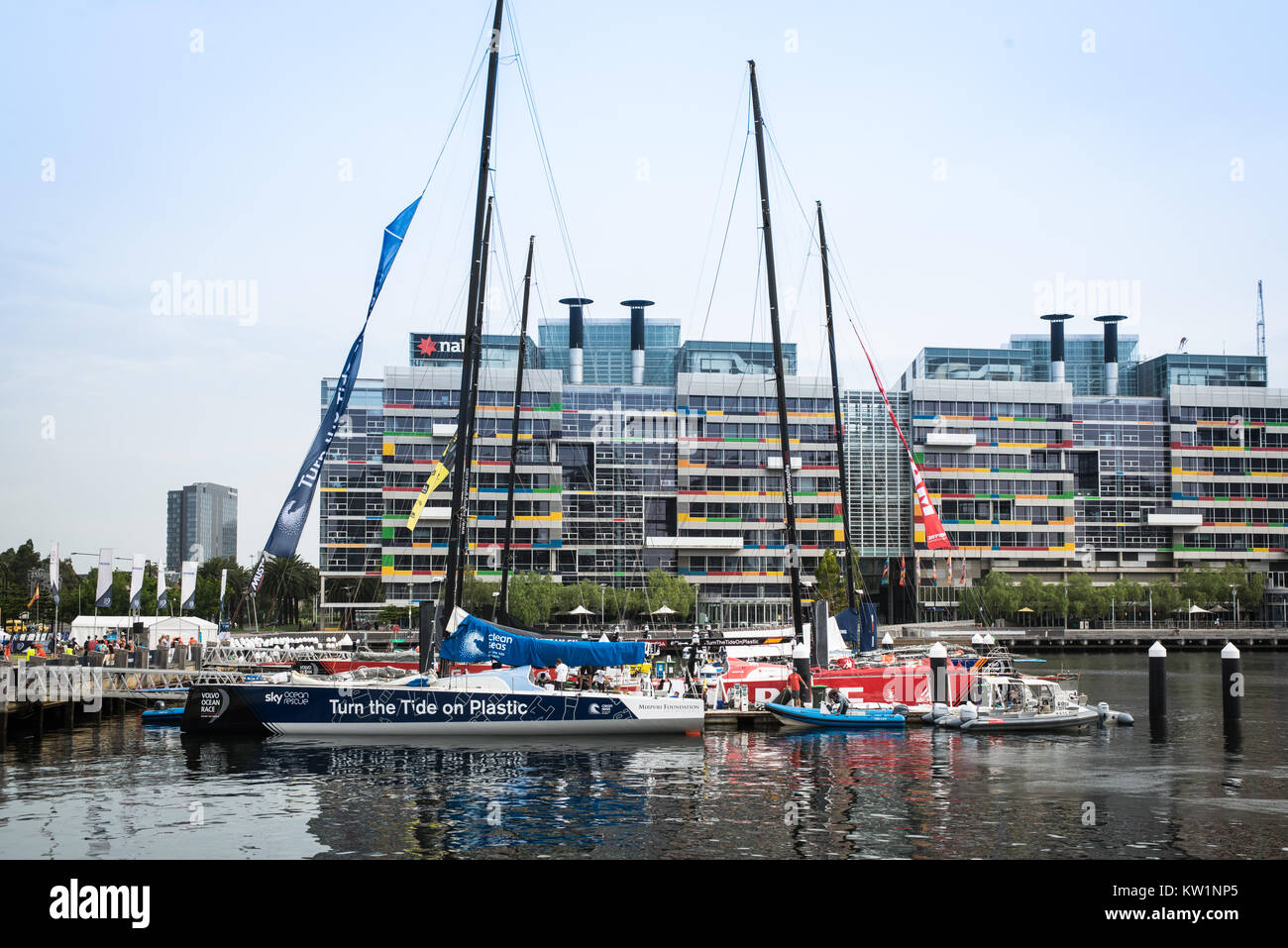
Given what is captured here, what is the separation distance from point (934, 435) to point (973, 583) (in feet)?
55.9

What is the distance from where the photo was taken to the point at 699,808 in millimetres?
27719

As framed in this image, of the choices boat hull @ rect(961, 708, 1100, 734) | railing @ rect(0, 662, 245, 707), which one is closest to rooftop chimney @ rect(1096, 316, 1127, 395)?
boat hull @ rect(961, 708, 1100, 734)

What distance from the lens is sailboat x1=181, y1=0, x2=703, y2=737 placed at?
129ft

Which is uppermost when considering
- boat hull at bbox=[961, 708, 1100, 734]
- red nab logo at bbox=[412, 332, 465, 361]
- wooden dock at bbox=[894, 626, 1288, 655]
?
red nab logo at bbox=[412, 332, 465, 361]

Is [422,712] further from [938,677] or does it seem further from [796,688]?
[938,677]

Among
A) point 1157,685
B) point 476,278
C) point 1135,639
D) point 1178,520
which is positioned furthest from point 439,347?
point 1157,685

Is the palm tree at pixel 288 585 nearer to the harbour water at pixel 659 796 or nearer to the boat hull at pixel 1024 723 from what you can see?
the harbour water at pixel 659 796

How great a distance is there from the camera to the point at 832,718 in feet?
145

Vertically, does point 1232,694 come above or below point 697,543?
below

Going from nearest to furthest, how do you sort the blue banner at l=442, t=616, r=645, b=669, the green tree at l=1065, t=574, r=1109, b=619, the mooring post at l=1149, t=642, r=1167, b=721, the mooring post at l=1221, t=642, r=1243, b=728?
the blue banner at l=442, t=616, r=645, b=669 < the mooring post at l=1221, t=642, r=1243, b=728 < the mooring post at l=1149, t=642, r=1167, b=721 < the green tree at l=1065, t=574, r=1109, b=619

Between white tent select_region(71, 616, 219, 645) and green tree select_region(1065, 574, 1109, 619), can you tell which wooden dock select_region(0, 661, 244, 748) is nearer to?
white tent select_region(71, 616, 219, 645)

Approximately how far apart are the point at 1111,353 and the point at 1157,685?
11656cm

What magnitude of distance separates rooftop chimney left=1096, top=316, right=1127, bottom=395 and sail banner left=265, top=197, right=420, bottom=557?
→ 128517mm
